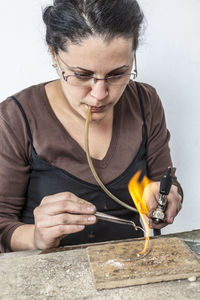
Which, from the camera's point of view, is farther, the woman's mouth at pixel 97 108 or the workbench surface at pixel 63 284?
the woman's mouth at pixel 97 108

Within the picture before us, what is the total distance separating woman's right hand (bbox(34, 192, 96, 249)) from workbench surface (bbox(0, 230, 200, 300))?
81 mm

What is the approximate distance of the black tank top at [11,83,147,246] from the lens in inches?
59.5

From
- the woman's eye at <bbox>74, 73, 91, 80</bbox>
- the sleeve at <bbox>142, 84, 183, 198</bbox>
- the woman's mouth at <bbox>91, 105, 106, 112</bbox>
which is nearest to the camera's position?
the woman's eye at <bbox>74, 73, 91, 80</bbox>

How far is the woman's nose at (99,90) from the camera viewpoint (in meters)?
1.23

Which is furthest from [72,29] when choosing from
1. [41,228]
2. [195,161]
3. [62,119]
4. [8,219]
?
[195,161]

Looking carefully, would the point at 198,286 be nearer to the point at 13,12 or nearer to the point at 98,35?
the point at 98,35

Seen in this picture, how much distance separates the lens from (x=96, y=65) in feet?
3.84

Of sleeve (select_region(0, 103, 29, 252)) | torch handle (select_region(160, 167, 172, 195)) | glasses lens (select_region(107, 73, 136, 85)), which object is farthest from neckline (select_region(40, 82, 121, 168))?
torch handle (select_region(160, 167, 172, 195))

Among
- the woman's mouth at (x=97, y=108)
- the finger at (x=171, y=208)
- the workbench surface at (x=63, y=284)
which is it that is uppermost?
the woman's mouth at (x=97, y=108)

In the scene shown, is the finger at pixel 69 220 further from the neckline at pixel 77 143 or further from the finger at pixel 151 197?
the neckline at pixel 77 143

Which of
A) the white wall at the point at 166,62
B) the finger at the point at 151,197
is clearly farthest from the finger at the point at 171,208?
the white wall at the point at 166,62

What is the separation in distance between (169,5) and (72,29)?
3.50ft

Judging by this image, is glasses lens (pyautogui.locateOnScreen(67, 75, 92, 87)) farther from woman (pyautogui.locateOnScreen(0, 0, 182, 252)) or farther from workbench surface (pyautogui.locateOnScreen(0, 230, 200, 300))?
workbench surface (pyautogui.locateOnScreen(0, 230, 200, 300))

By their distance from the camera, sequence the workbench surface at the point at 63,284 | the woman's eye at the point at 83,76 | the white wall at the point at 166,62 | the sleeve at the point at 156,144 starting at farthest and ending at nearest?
the white wall at the point at 166,62, the sleeve at the point at 156,144, the woman's eye at the point at 83,76, the workbench surface at the point at 63,284
